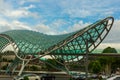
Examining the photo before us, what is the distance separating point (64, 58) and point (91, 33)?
15124 millimetres

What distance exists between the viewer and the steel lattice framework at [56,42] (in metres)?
77.0

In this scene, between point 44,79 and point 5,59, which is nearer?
point 44,79

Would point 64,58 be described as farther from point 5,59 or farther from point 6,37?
point 5,59

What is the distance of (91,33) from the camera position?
77.8 metres

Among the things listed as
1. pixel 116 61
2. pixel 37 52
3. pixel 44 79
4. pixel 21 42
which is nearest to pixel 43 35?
pixel 21 42

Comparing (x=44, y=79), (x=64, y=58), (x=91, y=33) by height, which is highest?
(x=91, y=33)

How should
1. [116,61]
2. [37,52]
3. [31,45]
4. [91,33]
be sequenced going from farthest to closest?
[116,61] → [31,45] → [37,52] → [91,33]

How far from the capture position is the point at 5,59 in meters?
149

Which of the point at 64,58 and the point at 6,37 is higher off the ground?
the point at 6,37

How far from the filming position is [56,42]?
274 feet

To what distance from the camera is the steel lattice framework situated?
7700 cm

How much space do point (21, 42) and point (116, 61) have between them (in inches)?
1485

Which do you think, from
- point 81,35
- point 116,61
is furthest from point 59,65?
point 116,61

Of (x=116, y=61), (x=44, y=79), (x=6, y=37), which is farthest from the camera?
(x=116, y=61)
